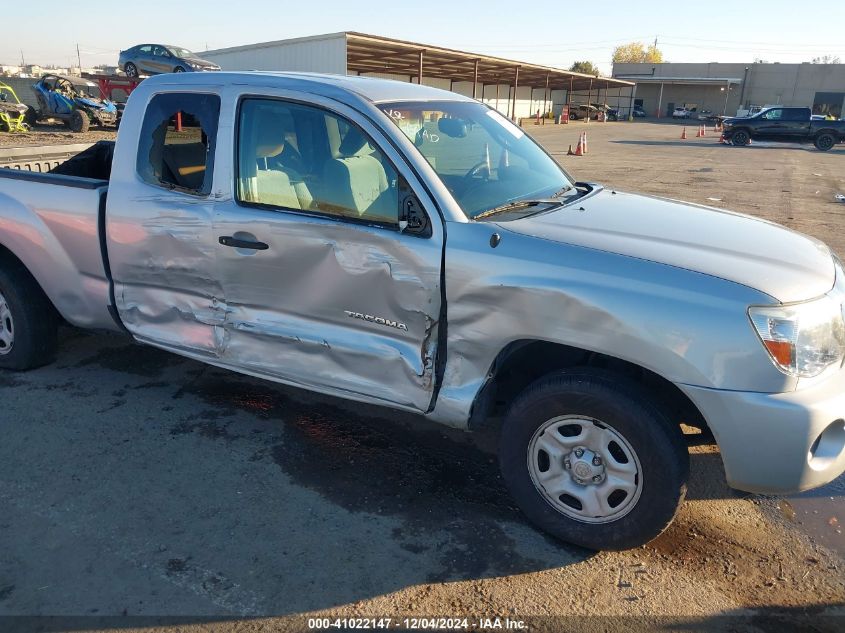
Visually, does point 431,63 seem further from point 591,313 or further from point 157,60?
point 591,313

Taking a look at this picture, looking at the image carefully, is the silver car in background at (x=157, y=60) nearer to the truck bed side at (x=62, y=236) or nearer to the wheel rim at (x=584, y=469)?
the truck bed side at (x=62, y=236)

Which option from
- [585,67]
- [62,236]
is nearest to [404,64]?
[62,236]

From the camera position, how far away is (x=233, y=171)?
3459 millimetres

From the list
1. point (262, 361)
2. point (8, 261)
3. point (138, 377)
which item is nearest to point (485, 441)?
point (262, 361)

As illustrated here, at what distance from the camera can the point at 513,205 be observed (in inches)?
130

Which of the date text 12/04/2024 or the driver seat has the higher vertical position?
the driver seat

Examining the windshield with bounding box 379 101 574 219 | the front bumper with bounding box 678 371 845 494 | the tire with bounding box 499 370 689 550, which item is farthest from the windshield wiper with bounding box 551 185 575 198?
the front bumper with bounding box 678 371 845 494

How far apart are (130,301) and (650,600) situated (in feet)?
10.4

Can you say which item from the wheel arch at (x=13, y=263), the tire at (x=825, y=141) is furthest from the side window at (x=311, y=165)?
the tire at (x=825, y=141)

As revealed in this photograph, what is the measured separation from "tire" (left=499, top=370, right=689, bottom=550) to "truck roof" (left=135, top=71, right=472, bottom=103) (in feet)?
5.59

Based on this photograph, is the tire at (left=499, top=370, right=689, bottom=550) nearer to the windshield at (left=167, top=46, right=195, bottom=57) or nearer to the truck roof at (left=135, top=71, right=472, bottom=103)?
the truck roof at (left=135, top=71, right=472, bottom=103)

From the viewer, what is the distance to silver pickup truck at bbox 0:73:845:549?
2490 mm

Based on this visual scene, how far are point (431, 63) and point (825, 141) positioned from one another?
20658 mm

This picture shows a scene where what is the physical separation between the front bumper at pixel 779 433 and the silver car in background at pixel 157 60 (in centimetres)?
2739
